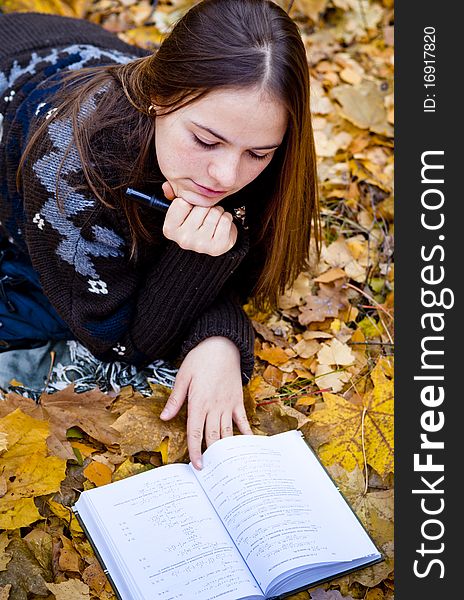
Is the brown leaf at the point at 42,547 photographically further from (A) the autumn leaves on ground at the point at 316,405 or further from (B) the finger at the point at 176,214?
(B) the finger at the point at 176,214

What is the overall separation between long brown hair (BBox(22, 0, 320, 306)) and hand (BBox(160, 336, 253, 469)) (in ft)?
0.94

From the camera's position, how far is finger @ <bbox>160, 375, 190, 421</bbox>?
6.52 ft

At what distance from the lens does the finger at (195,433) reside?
73.0 inches

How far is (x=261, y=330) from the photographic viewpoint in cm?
243

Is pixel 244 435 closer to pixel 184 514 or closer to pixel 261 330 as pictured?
pixel 184 514

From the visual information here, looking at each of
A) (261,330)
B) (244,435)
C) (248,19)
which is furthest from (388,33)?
(244,435)

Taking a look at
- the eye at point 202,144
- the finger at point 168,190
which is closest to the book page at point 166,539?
the finger at point 168,190

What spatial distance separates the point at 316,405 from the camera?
A: 7.25 feet

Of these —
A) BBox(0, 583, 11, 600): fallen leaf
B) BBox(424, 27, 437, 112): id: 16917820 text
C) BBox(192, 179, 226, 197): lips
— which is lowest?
BBox(0, 583, 11, 600): fallen leaf

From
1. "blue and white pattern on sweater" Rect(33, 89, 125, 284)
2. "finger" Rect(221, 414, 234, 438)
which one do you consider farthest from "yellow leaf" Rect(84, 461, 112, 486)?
"blue and white pattern on sweater" Rect(33, 89, 125, 284)

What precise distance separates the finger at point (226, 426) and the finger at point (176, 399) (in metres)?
0.13

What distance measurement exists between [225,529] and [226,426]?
31 centimetres

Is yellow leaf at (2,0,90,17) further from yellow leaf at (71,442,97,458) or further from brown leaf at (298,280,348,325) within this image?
yellow leaf at (71,442,97,458)

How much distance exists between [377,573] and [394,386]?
56cm
